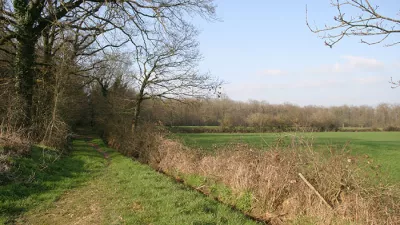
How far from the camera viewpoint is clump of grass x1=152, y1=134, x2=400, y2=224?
684 cm

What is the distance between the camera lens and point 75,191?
881cm

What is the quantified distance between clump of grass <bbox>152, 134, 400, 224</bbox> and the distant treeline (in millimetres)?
1268

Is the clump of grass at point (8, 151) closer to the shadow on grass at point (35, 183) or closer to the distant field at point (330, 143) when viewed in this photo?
the shadow on grass at point (35, 183)

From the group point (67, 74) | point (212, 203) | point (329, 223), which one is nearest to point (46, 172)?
point (212, 203)

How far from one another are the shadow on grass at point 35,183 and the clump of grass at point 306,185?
5.00 meters

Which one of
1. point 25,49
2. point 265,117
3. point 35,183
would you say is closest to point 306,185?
point 35,183

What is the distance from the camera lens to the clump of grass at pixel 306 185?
684cm

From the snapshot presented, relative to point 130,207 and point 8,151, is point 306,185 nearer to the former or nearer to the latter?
point 130,207

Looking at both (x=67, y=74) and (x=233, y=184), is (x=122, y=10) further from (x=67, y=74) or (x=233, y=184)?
(x=233, y=184)

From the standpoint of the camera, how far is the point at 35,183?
8.70 meters

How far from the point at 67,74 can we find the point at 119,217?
14901mm

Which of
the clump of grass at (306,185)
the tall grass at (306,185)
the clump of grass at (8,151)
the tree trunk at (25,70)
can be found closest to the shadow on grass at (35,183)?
the clump of grass at (8,151)

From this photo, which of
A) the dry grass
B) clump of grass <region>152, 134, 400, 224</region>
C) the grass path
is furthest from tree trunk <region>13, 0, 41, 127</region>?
clump of grass <region>152, 134, 400, 224</region>

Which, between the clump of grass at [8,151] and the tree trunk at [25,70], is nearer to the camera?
the clump of grass at [8,151]
